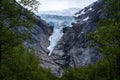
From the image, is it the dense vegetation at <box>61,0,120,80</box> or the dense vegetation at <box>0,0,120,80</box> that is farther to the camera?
the dense vegetation at <box>61,0,120,80</box>

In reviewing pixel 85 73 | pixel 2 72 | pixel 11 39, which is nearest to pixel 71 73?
pixel 85 73

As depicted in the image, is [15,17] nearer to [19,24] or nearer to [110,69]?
[19,24]

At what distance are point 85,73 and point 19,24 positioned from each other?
68188 mm

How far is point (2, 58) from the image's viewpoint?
110ft

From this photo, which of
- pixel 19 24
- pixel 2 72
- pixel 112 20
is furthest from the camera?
pixel 2 72

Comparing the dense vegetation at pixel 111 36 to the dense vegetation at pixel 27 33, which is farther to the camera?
the dense vegetation at pixel 111 36

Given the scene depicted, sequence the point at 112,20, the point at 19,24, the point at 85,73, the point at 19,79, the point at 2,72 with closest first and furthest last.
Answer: the point at 19,24
the point at 112,20
the point at 2,72
the point at 19,79
the point at 85,73

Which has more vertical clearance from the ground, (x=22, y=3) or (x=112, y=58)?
(x=22, y=3)

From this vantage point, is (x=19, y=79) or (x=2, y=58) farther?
(x=19, y=79)

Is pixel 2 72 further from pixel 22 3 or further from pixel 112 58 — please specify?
pixel 112 58

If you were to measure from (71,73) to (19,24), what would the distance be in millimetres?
68683

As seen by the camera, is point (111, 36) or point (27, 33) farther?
point (111, 36)

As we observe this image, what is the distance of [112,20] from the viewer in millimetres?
34875

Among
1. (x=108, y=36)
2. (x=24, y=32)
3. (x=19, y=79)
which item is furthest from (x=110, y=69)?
(x=19, y=79)
